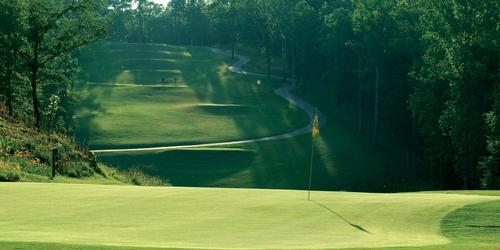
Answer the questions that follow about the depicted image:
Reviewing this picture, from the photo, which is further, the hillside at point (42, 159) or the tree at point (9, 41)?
the tree at point (9, 41)

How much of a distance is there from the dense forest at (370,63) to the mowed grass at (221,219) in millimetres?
29654

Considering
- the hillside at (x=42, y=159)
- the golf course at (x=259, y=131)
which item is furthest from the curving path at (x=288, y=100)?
the hillside at (x=42, y=159)

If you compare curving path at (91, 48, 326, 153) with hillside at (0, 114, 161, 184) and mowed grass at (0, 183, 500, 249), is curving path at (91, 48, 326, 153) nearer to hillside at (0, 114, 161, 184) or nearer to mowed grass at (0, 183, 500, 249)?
hillside at (0, 114, 161, 184)

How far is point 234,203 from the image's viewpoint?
70.7 feet

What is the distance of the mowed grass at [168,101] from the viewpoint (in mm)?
88062

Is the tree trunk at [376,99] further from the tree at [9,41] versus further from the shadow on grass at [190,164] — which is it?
the tree at [9,41]

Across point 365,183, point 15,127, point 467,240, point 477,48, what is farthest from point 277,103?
point 467,240

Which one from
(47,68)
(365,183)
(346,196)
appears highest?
(47,68)

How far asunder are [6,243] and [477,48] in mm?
51001

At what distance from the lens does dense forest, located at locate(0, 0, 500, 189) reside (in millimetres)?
56312

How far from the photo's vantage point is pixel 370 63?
9100cm

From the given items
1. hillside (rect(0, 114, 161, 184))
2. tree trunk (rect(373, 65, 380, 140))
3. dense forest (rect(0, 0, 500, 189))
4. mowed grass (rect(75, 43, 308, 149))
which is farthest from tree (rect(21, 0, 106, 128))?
tree trunk (rect(373, 65, 380, 140))

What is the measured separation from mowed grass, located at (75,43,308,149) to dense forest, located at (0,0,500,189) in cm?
630

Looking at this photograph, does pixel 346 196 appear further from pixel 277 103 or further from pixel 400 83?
pixel 277 103
